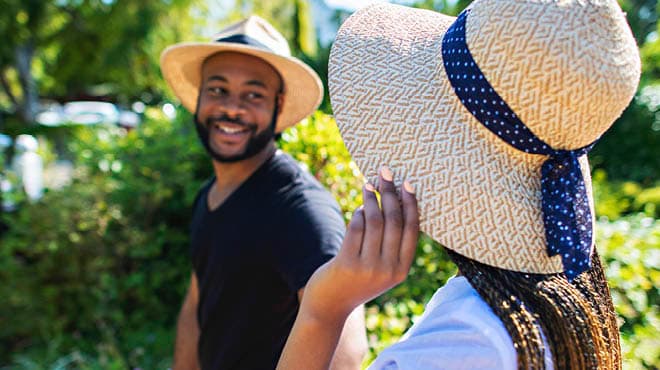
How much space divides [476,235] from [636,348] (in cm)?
169

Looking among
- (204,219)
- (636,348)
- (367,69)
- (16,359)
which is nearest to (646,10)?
(636,348)

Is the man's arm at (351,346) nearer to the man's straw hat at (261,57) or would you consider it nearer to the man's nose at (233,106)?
the man's nose at (233,106)

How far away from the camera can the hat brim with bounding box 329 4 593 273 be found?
41.8 inches

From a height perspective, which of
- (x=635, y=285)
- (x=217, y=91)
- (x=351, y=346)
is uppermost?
(x=217, y=91)

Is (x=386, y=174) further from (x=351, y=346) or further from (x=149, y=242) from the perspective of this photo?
(x=149, y=242)

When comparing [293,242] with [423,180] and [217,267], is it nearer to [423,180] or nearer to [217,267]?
[217,267]

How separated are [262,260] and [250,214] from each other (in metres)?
0.23

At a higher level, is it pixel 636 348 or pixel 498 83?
pixel 498 83

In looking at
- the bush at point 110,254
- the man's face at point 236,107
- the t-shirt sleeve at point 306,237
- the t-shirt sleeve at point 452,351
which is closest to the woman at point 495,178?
the t-shirt sleeve at point 452,351

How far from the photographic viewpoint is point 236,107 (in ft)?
8.44

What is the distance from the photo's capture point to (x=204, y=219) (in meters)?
2.56

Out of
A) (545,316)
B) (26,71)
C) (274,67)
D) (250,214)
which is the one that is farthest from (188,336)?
(26,71)

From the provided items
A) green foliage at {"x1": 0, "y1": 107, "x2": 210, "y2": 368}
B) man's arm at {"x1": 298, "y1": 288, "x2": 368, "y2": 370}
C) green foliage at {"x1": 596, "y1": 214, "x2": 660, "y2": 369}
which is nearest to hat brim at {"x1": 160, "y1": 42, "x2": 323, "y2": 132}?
green foliage at {"x1": 0, "y1": 107, "x2": 210, "y2": 368}

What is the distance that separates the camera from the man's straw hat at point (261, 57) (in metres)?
2.57
